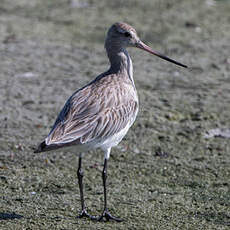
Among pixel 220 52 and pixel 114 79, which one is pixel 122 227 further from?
pixel 220 52

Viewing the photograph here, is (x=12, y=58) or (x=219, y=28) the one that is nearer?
(x=12, y=58)

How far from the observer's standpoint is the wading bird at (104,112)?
4.77 metres

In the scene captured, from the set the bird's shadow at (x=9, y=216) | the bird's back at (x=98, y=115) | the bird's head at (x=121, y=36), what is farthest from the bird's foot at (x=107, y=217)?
the bird's head at (x=121, y=36)

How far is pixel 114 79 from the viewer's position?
5.43m

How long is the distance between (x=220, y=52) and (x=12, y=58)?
328 cm

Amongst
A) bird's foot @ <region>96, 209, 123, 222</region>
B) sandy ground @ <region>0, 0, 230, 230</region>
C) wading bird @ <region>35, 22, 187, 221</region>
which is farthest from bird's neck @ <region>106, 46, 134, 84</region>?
bird's foot @ <region>96, 209, 123, 222</region>

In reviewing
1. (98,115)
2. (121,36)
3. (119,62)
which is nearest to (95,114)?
(98,115)

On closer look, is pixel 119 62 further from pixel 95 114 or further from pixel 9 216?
pixel 9 216

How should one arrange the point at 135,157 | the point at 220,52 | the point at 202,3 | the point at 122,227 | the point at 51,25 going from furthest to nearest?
the point at 202,3, the point at 51,25, the point at 220,52, the point at 135,157, the point at 122,227

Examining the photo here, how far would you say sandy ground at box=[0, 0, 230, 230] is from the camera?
17.1ft

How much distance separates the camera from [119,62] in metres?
5.61

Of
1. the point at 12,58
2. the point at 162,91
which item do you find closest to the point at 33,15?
the point at 12,58

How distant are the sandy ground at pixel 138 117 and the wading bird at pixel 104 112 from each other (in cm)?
50

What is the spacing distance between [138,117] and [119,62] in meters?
1.54
